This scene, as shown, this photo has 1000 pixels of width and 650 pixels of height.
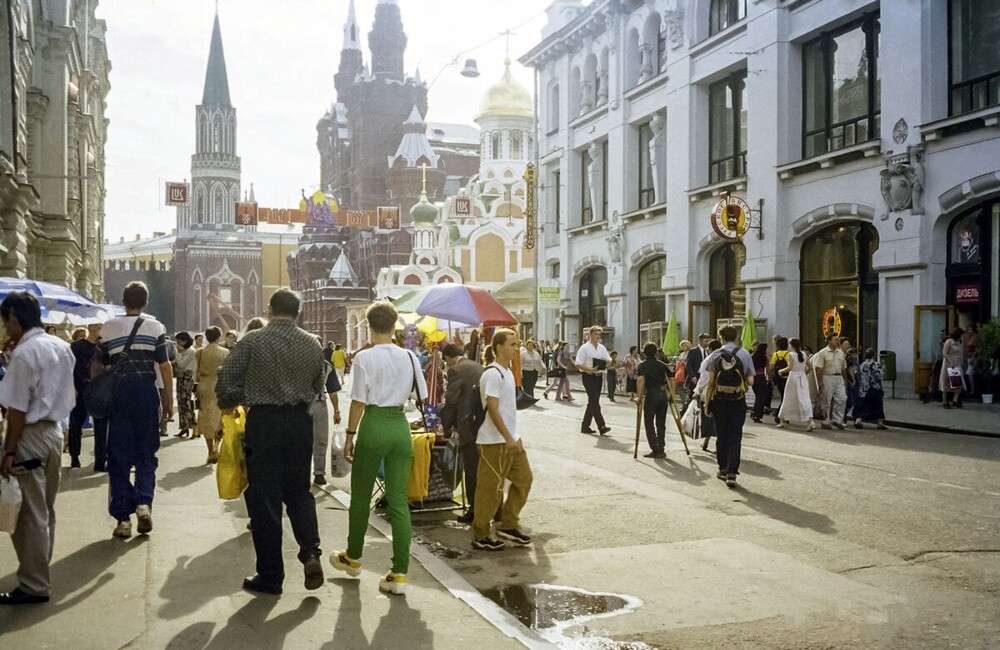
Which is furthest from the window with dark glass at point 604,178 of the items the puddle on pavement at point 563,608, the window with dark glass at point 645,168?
the puddle on pavement at point 563,608

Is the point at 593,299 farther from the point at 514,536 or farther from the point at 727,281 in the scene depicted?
the point at 514,536

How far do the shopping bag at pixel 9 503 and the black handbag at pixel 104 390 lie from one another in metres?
1.82

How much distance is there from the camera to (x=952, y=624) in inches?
219

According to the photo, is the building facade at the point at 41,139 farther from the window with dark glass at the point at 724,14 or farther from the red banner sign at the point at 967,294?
the red banner sign at the point at 967,294

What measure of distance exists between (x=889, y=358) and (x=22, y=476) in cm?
1965

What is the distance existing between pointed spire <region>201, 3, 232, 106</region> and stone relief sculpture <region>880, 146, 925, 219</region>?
105531mm

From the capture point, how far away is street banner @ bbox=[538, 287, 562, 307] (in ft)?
127

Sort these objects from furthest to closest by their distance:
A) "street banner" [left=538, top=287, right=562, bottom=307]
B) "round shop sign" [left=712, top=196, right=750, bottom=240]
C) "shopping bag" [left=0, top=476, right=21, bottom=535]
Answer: "street banner" [left=538, top=287, right=562, bottom=307]
"round shop sign" [left=712, top=196, right=750, bottom=240]
"shopping bag" [left=0, top=476, right=21, bottom=535]

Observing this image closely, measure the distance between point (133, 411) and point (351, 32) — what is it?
11231 cm

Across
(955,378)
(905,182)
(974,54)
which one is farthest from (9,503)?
(974,54)

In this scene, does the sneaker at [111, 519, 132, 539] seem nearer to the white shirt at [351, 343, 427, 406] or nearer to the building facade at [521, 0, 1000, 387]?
the white shirt at [351, 343, 427, 406]

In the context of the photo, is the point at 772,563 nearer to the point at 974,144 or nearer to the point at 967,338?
the point at 967,338

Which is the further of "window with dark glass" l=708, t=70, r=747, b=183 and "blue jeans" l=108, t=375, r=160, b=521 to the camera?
"window with dark glass" l=708, t=70, r=747, b=183

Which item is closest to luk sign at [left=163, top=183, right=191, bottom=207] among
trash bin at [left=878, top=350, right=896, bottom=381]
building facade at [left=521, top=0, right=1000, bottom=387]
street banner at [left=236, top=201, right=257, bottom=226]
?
street banner at [left=236, top=201, right=257, bottom=226]
